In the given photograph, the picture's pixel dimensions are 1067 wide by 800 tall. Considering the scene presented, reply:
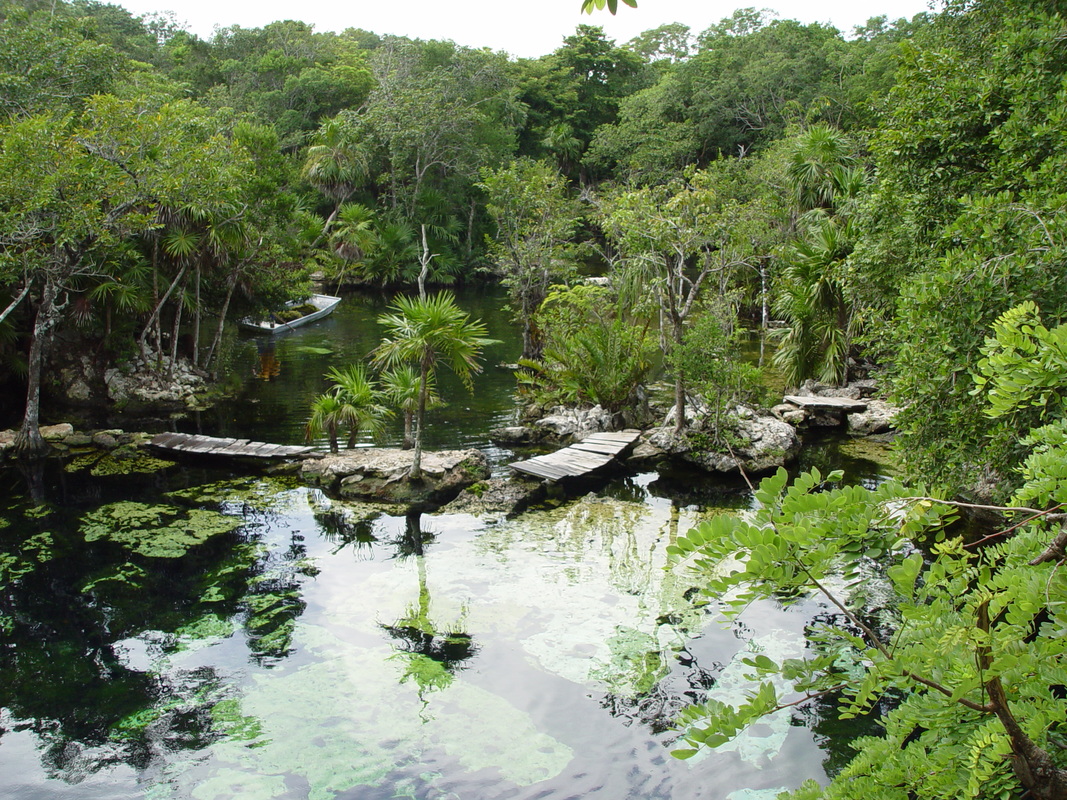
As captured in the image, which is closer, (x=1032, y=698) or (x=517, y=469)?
(x=1032, y=698)

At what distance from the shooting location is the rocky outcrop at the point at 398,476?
411 inches

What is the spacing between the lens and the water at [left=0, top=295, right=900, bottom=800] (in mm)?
5234

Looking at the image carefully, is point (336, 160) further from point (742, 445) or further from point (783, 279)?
point (742, 445)

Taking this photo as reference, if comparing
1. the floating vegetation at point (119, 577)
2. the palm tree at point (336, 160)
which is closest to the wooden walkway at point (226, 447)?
the floating vegetation at point (119, 577)

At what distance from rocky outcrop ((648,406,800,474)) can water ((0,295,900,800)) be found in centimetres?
102

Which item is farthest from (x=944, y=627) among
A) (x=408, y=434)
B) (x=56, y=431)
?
(x=56, y=431)

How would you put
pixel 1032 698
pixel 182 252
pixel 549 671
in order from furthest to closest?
pixel 182 252 → pixel 549 671 → pixel 1032 698

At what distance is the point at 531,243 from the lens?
18.1 meters

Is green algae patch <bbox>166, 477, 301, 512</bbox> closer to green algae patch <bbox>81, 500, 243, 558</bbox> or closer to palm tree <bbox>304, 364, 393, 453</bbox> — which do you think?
green algae patch <bbox>81, 500, 243, 558</bbox>

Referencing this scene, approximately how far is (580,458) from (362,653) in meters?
5.44

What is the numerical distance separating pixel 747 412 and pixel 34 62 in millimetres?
16872

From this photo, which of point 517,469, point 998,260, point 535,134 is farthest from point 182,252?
point 535,134

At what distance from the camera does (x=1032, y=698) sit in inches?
95.1

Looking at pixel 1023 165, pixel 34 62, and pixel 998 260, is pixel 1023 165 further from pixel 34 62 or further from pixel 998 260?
pixel 34 62
